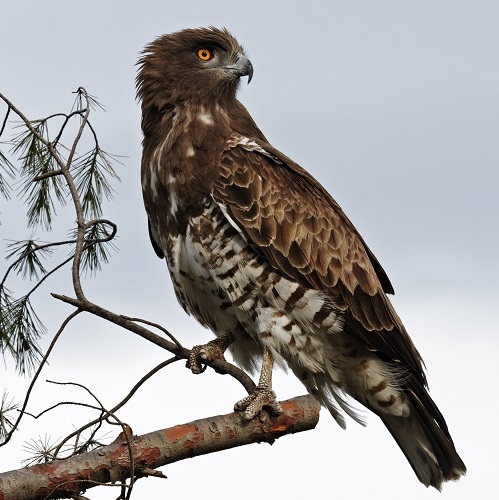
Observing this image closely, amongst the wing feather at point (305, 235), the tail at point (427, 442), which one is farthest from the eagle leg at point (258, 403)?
the tail at point (427, 442)

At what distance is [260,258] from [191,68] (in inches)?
67.3

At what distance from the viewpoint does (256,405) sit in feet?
19.2

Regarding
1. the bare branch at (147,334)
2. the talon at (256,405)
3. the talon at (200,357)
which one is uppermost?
the talon at (200,357)

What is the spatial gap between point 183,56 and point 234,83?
426 millimetres

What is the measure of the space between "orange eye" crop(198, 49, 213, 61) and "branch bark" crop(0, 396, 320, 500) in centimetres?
280

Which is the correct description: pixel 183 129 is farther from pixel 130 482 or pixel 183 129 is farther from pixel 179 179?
pixel 130 482

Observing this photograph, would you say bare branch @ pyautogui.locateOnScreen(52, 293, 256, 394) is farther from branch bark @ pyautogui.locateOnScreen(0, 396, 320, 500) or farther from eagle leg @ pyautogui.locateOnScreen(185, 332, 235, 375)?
branch bark @ pyautogui.locateOnScreen(0, 396, 320, 500)

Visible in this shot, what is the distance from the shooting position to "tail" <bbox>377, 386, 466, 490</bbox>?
22.9 feet

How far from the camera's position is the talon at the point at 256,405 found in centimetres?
580

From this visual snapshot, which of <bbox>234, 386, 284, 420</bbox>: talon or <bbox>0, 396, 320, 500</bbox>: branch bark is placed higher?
<bbox>234, 386, 284, 420</bbox>: talon

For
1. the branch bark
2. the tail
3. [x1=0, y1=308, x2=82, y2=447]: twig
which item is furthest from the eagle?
[x1=0, y1=308, x2=82, y2=447]: twig

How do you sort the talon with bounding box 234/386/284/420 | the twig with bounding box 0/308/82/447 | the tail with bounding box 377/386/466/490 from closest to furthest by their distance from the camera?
the twig with bounding box 0/308/82/447 → the talon with bounding box 234/386/284/420 → the tail with bounding box 377/386/466/490

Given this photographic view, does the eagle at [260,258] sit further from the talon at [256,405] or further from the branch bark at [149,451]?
the branch bark at [149,451]

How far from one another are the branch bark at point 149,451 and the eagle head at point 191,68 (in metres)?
2.48
